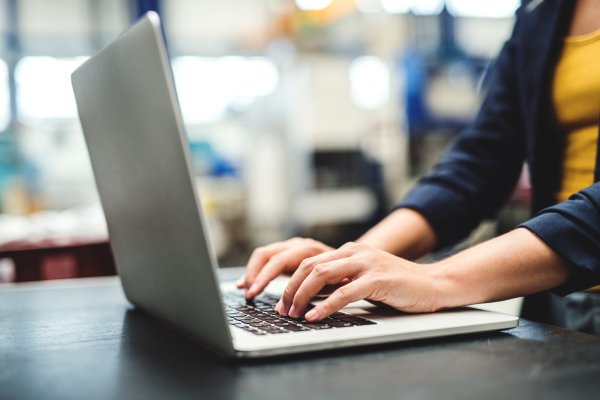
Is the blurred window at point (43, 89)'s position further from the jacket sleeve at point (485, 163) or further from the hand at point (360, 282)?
the hand at point (360, 282)

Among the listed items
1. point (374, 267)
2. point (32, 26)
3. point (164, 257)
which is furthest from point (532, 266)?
point (32, 26)

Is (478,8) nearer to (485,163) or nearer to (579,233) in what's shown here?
(485,163)

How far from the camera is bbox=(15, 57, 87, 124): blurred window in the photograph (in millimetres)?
5590

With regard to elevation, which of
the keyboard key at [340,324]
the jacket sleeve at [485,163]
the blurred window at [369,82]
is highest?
the blurred window at [369,82]

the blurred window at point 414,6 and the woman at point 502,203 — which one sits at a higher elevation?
the blurred window at point 414,6

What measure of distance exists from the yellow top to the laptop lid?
67cm

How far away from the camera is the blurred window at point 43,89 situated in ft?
18.3

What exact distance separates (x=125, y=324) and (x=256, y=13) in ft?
20.6

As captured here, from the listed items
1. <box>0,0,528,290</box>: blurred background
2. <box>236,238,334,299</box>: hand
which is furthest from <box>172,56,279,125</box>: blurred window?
<box>236,238,334,299</box>: hand

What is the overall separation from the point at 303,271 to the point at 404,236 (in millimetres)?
352

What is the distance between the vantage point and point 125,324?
69cm

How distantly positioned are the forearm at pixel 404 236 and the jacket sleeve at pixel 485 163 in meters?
0.03

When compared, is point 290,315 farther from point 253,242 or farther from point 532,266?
point 253,242

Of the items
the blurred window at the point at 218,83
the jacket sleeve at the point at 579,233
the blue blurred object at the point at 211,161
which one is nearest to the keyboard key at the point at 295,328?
the jacket sleeve at the point at 579,233
